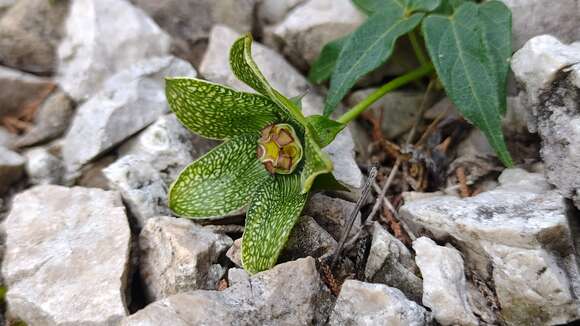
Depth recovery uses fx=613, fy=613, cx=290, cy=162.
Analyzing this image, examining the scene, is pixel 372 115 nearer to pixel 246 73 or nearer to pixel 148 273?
pixel 246 73

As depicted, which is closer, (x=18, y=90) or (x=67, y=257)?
(x=67, y=257)

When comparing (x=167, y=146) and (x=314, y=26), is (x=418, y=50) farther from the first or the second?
(x=167, y=146)

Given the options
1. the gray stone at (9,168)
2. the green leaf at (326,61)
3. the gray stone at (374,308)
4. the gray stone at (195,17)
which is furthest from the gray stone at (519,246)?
the gray stone at (9,168)

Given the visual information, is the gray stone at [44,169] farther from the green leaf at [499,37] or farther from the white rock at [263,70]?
the green leaf at [499,37]

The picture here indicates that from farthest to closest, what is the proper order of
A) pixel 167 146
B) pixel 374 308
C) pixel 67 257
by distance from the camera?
1. pixel 167 146
2. pixel 67 257
3. pixel 374 308

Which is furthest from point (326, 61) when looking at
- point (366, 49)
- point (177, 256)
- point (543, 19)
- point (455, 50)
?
point (177, 256)

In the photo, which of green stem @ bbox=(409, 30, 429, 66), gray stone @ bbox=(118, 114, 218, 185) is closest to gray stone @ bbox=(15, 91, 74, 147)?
gray stone @ bbox=(118, 114, 218, 185)

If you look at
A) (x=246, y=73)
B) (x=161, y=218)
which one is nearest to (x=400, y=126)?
(x=246, y=73)
